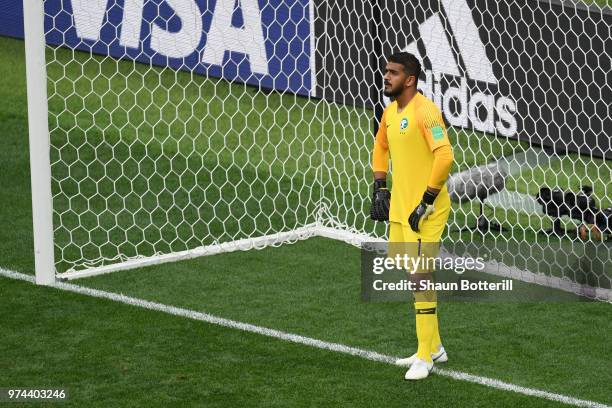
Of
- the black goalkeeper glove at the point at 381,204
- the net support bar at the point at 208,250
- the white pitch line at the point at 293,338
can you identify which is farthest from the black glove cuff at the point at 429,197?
the net support bar at the point at 208,250

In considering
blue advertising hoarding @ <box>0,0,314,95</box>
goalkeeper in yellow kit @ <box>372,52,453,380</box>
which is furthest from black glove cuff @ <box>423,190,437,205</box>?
blue advertising hoarding @ <box>0,0,314,95</box>

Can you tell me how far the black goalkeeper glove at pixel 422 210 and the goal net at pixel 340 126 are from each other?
245 centimetres

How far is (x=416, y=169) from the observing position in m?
7.46

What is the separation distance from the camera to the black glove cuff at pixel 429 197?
23.8ft

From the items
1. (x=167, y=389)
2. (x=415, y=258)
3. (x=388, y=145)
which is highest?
(x=388, y=145)

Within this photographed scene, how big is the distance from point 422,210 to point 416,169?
0.28 m

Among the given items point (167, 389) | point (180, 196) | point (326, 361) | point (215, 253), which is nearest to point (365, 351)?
point (326, 361)

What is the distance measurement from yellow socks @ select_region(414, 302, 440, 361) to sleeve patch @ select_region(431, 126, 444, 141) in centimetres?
96

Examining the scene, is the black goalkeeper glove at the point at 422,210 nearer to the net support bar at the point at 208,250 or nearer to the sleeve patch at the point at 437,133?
the sleeve patch at the point at 437,133

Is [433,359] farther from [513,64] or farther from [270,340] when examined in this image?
[513,64]

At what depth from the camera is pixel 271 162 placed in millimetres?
12688

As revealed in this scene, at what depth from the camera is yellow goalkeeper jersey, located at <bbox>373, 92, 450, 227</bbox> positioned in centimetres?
730

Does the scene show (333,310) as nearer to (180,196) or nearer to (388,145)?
(388,145)

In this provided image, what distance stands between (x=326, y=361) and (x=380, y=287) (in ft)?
5.74
